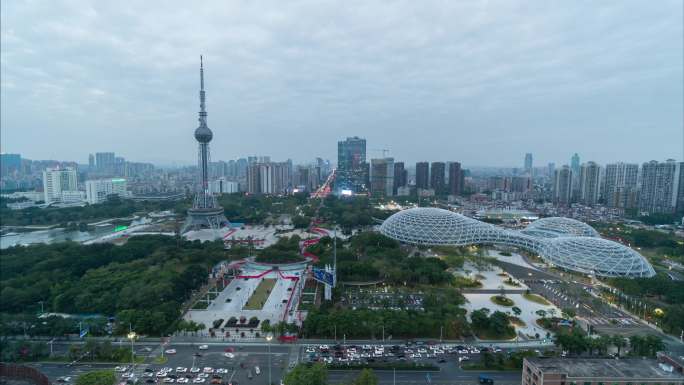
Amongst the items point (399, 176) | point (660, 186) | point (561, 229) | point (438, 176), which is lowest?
point (561, 229)

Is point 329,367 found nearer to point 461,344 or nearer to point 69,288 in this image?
point 461,344

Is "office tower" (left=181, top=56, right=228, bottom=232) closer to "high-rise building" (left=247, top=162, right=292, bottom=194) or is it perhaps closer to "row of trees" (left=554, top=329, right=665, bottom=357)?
"high-rise building" (left=247, top=162, right=292, bottom=194)

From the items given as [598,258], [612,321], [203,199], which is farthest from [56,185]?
[612,321]

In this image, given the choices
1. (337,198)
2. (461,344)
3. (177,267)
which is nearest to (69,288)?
(177,267)

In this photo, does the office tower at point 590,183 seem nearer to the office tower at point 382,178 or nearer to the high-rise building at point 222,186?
the office tower at point 382,178

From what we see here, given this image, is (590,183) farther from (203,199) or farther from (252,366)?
(252,366)
